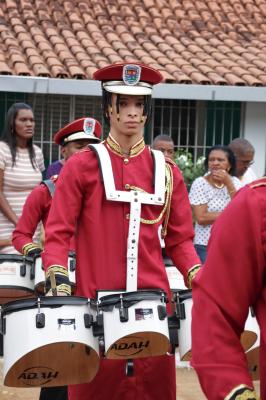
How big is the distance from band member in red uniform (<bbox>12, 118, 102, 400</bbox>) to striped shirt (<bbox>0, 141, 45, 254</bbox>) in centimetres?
102

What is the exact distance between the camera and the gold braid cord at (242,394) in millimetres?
2461

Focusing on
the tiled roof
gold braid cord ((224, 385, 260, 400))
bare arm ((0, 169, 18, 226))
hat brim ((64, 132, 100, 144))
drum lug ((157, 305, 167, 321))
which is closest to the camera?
gold braid cord ((224, 385, 260, 400))

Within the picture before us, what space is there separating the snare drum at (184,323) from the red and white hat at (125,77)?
100 cm

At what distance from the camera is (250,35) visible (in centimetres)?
1908

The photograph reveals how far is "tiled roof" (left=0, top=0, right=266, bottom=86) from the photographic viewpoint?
16.1 m

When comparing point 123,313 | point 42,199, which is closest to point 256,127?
point 42,199

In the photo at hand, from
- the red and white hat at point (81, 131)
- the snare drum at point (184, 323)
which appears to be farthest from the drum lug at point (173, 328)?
the red and white hat at point (81, 131)

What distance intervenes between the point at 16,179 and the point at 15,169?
8cm

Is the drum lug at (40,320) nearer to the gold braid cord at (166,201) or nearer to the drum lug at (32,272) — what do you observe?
the gold braid cord at (166,201)

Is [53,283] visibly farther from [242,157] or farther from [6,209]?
[242,157]

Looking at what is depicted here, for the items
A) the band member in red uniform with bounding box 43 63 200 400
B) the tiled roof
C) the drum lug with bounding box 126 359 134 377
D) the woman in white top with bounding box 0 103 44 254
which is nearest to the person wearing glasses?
the woman in white top with bounding box 0 103 44 254

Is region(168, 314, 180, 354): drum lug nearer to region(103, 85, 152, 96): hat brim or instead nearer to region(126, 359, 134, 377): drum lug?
region(126, 359, 134, 377): drum lug

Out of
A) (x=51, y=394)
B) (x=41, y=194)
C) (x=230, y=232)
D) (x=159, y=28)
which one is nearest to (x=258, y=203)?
(x=230, y=232)

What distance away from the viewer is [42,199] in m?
6.26
